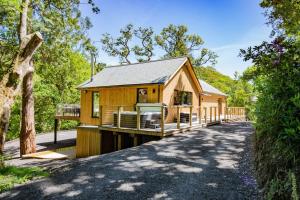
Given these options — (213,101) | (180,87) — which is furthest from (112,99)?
(213,101)

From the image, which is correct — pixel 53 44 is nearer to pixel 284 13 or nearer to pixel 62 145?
pixel 62 145

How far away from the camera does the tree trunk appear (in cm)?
1518

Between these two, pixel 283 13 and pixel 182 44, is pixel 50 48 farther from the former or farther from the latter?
pixel 182 44

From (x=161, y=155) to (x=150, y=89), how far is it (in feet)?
29.2

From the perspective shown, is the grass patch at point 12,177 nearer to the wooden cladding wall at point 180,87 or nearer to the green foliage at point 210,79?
the wooden cladding wall at point 180,87

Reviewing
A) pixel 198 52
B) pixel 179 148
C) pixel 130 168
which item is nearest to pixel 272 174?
pixel 130 168

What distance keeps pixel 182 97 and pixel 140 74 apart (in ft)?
13.1

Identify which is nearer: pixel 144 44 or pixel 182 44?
pixel 182 44

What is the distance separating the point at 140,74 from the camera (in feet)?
59.3

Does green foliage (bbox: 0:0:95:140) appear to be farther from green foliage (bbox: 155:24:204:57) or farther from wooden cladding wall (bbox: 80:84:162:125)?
green foliage (bbox: 155:24:204:57)

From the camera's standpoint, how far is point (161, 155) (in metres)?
8.00

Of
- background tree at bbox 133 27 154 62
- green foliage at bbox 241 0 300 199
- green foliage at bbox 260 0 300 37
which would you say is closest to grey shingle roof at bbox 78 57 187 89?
green foliage at bbox 260 0 300 37

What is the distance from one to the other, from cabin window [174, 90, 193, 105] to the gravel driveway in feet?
32.5

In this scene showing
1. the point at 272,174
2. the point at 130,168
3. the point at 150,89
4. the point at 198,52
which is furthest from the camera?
the point at 198,52
